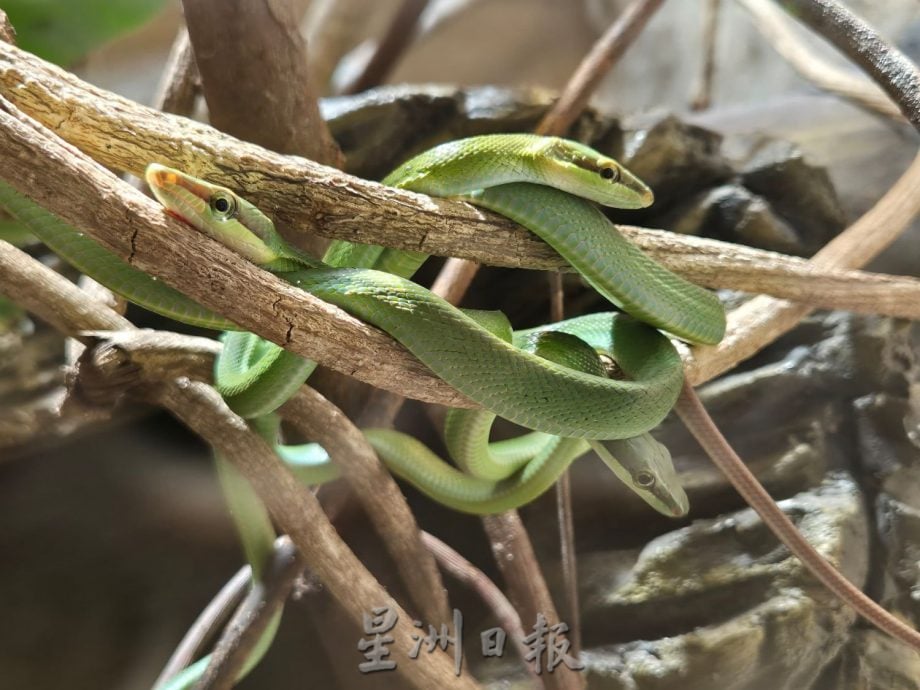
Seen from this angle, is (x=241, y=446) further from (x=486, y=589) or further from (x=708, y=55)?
(x=708, y=55)

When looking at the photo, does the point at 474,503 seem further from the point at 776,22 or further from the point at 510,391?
the point at 776,22

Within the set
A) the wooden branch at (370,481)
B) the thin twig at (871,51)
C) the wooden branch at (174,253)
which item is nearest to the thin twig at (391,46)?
the thin twig at (871,51)

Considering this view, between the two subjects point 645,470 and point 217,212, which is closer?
point 217,212

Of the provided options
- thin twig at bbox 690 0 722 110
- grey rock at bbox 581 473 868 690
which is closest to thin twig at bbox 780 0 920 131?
grey rock at bbox 581 473 868 690

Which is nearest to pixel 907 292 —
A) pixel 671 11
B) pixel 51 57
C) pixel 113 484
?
pixel 51 57

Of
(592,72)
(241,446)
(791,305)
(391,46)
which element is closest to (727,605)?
(791,305)

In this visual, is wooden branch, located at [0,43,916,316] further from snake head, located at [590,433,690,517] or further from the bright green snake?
snake head, located at [590,433,690,517]
